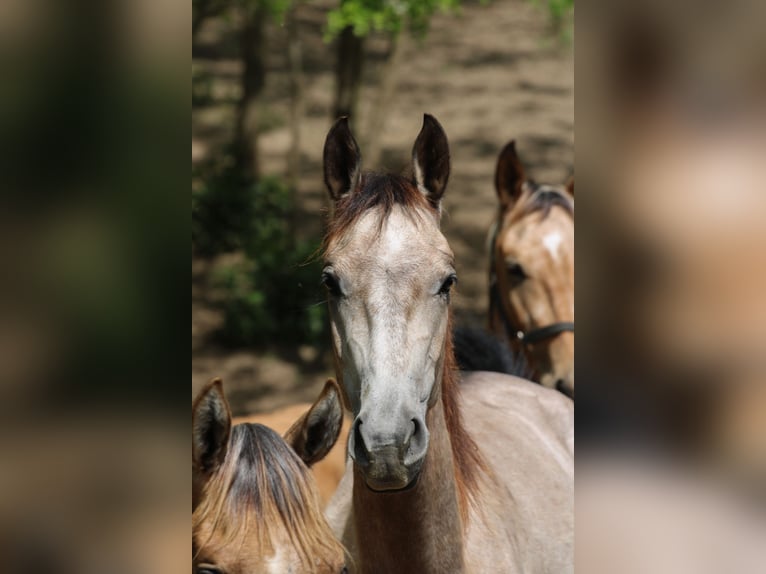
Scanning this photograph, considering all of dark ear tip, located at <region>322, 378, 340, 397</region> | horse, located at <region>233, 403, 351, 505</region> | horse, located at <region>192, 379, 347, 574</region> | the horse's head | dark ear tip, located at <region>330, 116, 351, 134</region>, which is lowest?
horse, located at <region>233, 403, 351, 505</region>

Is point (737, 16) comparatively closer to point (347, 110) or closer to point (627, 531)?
point (627, 531)

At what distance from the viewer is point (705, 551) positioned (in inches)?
→ 37.3

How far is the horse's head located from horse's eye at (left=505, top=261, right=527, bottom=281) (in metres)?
2.15

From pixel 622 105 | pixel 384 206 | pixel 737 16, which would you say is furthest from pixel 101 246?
pixel 384 206

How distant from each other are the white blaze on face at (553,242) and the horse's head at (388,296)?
2.11m

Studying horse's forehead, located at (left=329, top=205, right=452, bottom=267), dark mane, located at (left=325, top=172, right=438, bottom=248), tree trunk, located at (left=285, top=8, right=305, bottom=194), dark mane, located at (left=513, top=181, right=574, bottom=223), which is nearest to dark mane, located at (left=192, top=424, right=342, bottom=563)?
horse's forehead, located at (left=329, top=205, right=452, bottom=267)

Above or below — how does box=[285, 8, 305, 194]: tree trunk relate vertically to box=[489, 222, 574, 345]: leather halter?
above

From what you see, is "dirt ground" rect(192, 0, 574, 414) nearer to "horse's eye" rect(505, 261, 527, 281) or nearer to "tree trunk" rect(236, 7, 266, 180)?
"tree trunk" rect(236, 7, 266, 180)

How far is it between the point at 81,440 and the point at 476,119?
44.0ft

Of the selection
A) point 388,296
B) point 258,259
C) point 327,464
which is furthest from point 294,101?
point 388,296

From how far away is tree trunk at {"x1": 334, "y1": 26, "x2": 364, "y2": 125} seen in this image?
914 centimetres

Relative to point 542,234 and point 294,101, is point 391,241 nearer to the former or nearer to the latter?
point 542,234

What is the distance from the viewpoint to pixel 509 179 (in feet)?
17.1

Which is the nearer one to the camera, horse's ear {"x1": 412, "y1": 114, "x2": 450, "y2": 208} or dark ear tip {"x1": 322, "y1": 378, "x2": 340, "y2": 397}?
dark ear tip {"x1": 322, "y1": 378, "x2": 340, "y2": 397}
